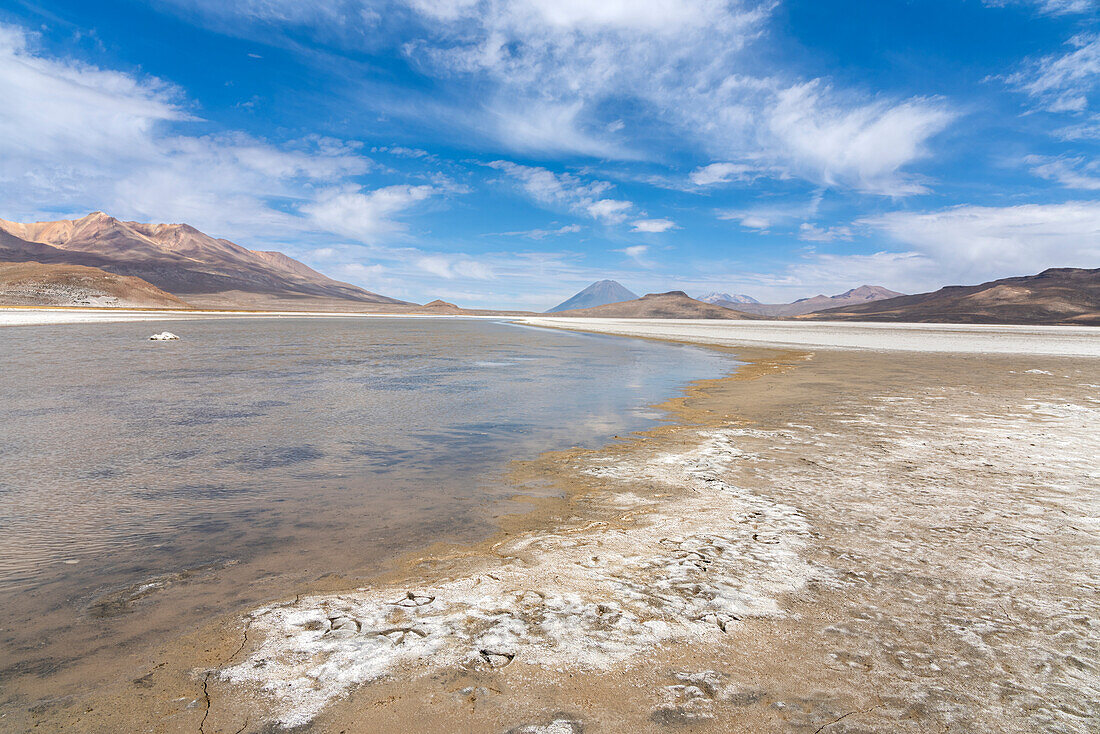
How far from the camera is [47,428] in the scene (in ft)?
28.0

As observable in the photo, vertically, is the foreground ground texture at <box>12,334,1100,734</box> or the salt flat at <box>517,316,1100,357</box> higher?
the salt flat at <box>517,316,1100,357</box>

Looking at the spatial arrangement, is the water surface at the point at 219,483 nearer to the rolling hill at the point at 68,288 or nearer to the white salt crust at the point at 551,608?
the white salt crust at the point at 551,608

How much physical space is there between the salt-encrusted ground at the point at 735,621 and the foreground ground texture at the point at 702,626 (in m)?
0.01

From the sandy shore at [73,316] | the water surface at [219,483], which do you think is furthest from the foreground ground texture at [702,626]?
the sandy shore at [73,316]

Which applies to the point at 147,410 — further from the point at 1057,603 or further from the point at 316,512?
the point at 1057,603

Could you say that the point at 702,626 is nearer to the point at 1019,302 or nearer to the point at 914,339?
the point at 914,339

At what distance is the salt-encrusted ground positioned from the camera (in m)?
2.58

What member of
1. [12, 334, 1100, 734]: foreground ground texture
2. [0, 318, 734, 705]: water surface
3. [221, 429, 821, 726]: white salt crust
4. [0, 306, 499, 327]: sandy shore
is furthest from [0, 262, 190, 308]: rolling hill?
[221, 429, 821, 726]: white salt crust

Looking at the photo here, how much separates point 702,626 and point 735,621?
24cm

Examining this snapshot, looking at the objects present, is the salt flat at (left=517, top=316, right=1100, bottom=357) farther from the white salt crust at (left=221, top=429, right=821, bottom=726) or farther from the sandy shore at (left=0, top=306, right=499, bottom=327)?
the sandy shore at (left=0, top=306, right=499, bottom=327)

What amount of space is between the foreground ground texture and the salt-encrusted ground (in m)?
0.01

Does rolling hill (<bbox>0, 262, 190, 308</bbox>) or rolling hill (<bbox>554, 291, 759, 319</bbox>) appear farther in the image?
rolling hill (<bbox>554, 291, 759, 319</bbox>)

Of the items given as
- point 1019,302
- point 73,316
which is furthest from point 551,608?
point 1019,302

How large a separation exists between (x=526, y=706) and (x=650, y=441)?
20.3 ft
